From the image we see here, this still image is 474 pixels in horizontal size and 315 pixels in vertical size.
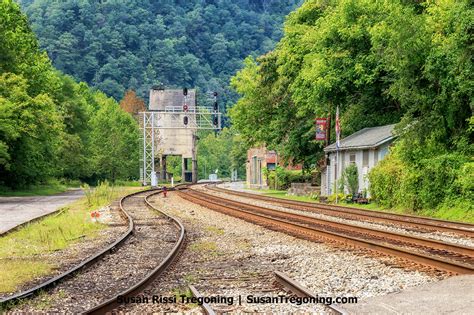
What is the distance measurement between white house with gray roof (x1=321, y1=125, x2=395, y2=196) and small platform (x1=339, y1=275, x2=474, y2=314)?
21.3 metres

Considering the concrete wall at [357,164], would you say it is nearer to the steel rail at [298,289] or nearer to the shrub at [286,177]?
the shrub at [286,177]

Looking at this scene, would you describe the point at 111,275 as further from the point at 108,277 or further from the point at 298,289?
the point at 298,289

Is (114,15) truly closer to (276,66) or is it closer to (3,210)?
(276,66)

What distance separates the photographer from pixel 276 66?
50844 mm

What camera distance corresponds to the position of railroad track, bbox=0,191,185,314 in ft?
28.3

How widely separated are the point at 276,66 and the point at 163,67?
455 feet

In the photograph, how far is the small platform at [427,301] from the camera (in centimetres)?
761

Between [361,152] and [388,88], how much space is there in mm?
5154

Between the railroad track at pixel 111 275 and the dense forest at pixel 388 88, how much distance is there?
12181mm

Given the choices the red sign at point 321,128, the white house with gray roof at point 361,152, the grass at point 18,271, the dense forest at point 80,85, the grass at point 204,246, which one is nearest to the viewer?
the grass at point 18,271

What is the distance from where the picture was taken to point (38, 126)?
45438mm

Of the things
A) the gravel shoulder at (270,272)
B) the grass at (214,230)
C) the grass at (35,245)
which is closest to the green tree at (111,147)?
the grass at (35,245)

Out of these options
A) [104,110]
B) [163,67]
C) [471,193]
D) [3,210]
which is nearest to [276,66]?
[3,210]

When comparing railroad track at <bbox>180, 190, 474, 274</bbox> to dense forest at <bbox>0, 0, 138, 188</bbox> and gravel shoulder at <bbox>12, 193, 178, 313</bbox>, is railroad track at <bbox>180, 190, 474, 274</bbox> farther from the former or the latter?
dense forest at <bbox>0, 0, 138, 188</bbox>
